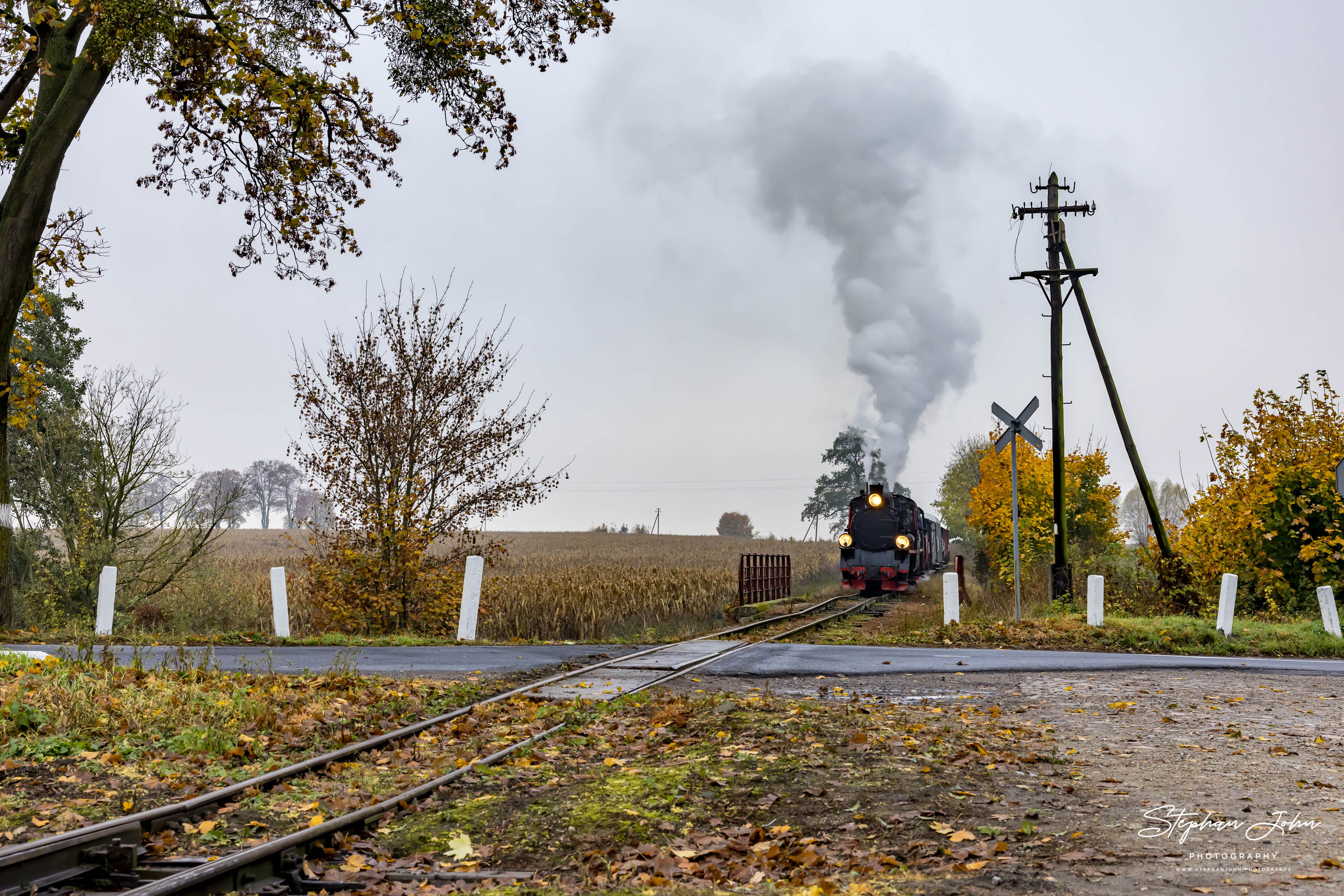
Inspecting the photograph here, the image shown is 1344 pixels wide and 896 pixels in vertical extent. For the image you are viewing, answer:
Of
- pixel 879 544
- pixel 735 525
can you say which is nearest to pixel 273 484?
pixel 735 525

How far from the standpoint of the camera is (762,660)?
13227 millimetres

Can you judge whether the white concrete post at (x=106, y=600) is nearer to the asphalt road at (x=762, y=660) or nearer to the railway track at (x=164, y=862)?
the asphalt road at (x=762, y=660)

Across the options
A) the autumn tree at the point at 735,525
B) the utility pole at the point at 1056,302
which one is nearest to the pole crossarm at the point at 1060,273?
the utility pole at the point at 1056,302

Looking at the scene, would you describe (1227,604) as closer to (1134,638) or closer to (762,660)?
(1134,638)

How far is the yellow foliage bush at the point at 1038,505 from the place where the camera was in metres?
30.4

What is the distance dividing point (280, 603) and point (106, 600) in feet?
9.99

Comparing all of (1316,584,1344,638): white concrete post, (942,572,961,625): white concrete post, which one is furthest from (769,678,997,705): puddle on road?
(1316,584,1344,638): white concrete post

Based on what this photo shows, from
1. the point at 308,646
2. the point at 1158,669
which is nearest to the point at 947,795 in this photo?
the point at 1158,669

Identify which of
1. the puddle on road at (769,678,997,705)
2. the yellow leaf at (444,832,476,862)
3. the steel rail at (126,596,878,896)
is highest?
the puddle on road at (769,678,997,705)

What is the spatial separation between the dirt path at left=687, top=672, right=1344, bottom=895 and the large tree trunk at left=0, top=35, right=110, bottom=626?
10.8 m

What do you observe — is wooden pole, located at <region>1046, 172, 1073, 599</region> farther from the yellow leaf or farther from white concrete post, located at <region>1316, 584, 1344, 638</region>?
the yellow leaf

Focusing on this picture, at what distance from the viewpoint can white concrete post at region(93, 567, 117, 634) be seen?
16.2 meters

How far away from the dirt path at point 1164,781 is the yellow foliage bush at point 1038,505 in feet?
63.0

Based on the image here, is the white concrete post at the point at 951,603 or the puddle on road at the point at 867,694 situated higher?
the white concrete post at the point at 951,603
